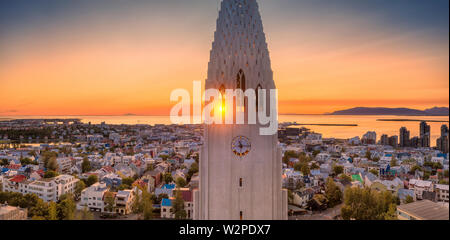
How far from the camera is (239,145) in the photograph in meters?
4.62

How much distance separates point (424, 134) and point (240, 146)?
37.3 feet

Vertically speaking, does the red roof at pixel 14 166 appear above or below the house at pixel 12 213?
above

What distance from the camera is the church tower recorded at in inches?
179

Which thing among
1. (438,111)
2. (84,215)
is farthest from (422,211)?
(84,215)

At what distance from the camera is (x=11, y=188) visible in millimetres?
9039

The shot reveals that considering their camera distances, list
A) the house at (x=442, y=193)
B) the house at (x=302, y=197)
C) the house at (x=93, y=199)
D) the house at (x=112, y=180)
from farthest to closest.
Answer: the house at (x=302, y=197) → the house at (x=112, y=180) → the house at (x=442, y=193) → the house at (x=93, y=199)

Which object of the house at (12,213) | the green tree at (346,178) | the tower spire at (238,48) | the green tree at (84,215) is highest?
the tower spire at (238,48)

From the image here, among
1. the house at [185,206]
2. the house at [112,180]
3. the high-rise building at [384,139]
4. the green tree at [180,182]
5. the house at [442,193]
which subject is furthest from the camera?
the high-rise building at [384,139]

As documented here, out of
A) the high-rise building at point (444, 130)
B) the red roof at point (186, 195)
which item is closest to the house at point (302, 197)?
the red roof at point (186, 195)

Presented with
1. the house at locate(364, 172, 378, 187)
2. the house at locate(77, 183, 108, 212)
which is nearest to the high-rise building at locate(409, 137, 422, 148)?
the house at locate(364, 172, 378, 187)

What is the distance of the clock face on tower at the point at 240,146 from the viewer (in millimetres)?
4613

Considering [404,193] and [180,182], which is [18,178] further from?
[404,193]

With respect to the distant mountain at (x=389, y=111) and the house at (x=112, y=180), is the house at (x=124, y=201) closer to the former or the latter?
the house at (x=112, y=180)

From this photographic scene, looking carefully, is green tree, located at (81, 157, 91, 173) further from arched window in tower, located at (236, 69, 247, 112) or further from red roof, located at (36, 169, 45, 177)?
arched window in tower, located at (236, 69, 247, 112)
